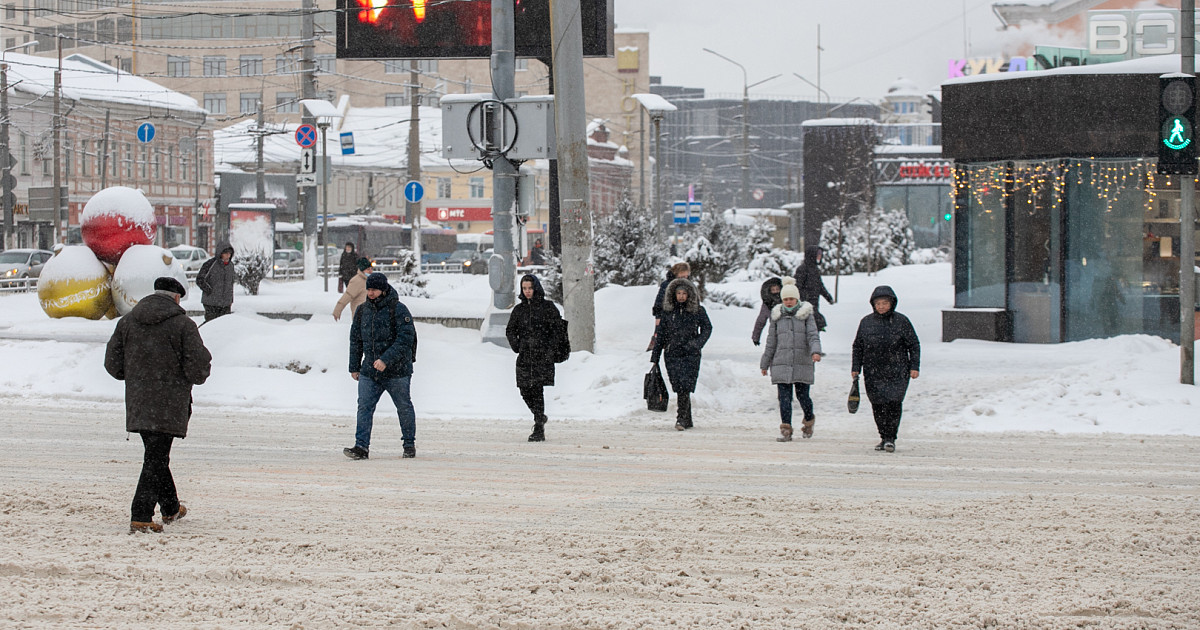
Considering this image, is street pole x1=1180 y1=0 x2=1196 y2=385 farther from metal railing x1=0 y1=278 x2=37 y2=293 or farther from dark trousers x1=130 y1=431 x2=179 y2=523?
metal railing x1=0 y1=278 x2=37 y2=293

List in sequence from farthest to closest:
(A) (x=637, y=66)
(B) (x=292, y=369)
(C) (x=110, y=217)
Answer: (A) (x=637, y=66) → (C) (x=110, y=217) → (B) (x=292, y=369)

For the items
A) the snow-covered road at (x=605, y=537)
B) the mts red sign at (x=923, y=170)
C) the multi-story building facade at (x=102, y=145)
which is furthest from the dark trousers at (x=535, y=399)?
the mts red sign at (x=923, y=170)

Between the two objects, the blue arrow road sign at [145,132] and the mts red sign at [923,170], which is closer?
the blue arrow road sign at [145,132]

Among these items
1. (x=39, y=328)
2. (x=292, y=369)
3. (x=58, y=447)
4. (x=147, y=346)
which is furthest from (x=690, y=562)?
(x=39, y=328)

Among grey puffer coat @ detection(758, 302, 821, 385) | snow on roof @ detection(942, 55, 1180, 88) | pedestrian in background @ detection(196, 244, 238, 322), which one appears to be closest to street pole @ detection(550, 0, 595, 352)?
grey puffer coat @ detection(758, 302, 821, 385)

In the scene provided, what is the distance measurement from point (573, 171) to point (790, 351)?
5358mm

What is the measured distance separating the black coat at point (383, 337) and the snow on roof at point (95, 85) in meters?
48.5

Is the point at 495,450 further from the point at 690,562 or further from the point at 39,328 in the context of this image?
the point at 39,328

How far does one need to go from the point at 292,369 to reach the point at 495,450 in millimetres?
6035

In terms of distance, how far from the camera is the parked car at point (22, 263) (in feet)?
130

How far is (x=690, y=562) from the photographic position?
671 centimetres

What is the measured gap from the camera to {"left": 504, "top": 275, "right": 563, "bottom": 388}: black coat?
11.9m

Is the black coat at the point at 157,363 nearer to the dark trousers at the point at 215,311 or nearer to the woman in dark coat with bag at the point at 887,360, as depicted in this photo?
the woman in dark coat with bag at the point at 887,360

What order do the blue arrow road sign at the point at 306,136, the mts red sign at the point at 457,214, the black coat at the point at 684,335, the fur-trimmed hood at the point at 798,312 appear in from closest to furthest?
1. the fur-trimmed hood at the point at 798,312
2. the black coat at the point at 684,335
3. the blue arrow road sign at the point at 306,136
4. the mts red sign at the point at 457,214
